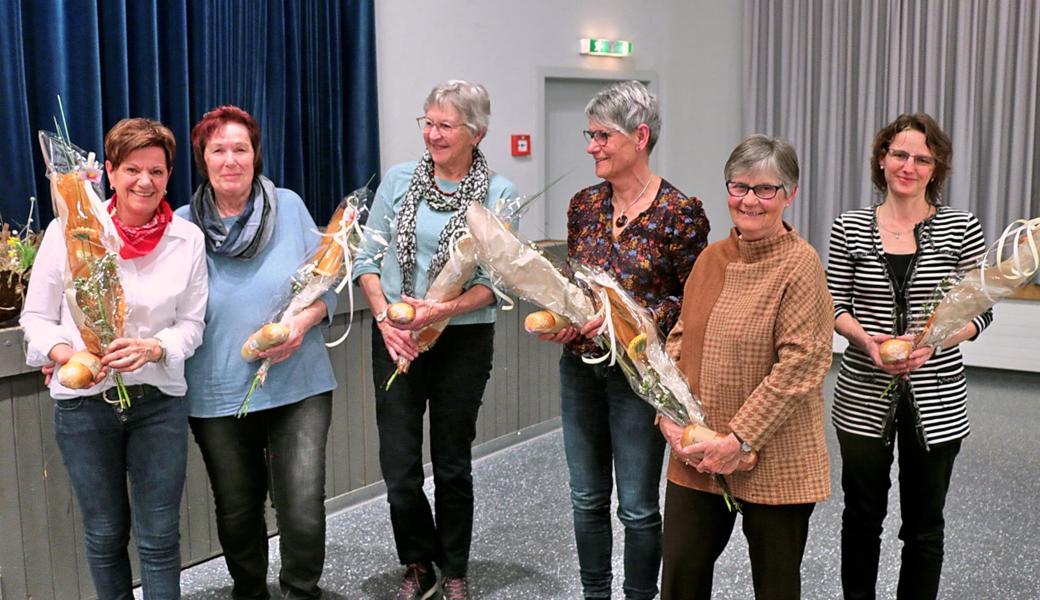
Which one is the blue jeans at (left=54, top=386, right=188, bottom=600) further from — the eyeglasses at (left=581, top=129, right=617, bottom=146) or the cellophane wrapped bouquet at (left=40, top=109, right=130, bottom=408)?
the eyeglasses at (left=581, top=129, right=617, bottom=146)

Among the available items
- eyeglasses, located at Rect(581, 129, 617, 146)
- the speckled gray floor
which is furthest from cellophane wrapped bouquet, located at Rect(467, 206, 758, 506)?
the speckled gray floor

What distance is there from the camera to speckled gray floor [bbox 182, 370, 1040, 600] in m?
3.26

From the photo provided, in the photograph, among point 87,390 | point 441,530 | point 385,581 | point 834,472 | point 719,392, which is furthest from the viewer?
point 834,472

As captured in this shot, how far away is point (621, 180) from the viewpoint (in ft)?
8.37

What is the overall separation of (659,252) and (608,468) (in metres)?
0.65

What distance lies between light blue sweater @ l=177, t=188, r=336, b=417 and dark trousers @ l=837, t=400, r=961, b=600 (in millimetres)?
1508

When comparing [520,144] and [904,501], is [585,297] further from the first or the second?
[520,144]

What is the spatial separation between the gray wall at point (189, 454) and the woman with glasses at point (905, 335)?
213cm

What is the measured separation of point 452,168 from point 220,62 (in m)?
1.69

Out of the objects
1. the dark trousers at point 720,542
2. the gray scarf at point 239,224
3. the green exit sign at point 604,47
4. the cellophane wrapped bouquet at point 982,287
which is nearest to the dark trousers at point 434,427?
the gray scarf at point 239,224

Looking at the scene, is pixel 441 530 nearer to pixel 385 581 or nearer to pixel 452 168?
pixel 385 581

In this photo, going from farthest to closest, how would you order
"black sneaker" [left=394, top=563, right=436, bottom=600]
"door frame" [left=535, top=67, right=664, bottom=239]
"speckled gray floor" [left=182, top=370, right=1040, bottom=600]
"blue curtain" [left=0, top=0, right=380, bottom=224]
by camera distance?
1. "door frame" [left=535, top=67, right=664, bottom=239]
2. "blue curtain" [left=0, top=0, right=380, bottom=224]
3. "speckled gray floor" [left=182, top=370, right=1040, bottom=600]
4. "black sneaker" [left=394, top=563, right=436, bottom=600]

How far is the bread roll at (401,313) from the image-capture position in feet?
8.32

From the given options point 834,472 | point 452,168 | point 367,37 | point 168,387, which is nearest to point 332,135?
point 367,37
